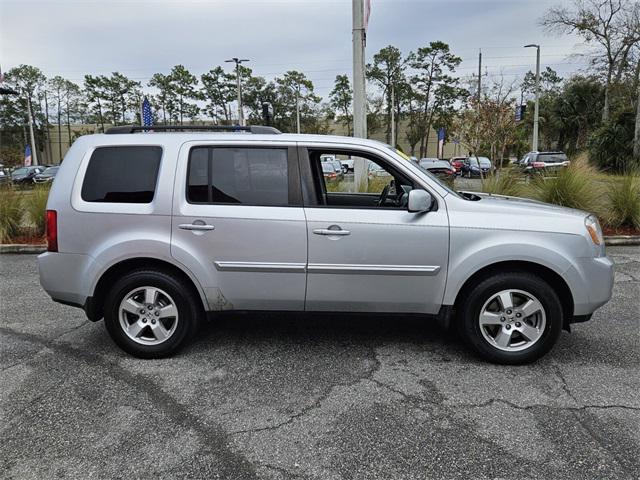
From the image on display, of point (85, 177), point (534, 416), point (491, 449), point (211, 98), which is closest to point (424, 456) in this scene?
point (491, 449)

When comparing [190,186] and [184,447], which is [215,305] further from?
[184,447]

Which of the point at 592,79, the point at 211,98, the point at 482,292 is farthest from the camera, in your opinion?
the point at 211,98

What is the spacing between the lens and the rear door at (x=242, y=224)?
149 inches

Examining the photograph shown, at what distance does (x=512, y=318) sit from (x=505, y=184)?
7044 mm

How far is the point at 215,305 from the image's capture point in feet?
12.9

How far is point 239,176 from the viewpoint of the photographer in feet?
12.7

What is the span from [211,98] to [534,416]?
6750 centimetres

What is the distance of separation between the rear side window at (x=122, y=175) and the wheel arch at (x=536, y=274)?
2.63m

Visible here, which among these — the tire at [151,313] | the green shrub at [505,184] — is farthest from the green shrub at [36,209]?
the green shrub at [505,184]

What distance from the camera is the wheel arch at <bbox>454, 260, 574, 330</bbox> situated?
12.3 feet

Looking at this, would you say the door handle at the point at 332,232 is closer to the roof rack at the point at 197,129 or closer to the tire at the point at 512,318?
the roof rack at the point at 197,129

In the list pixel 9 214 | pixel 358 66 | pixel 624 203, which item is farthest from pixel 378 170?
pixel 9 214

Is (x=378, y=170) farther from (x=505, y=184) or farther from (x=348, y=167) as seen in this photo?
(x=348, y=167)

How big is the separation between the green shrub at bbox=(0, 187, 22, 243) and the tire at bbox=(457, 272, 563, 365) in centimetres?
904
